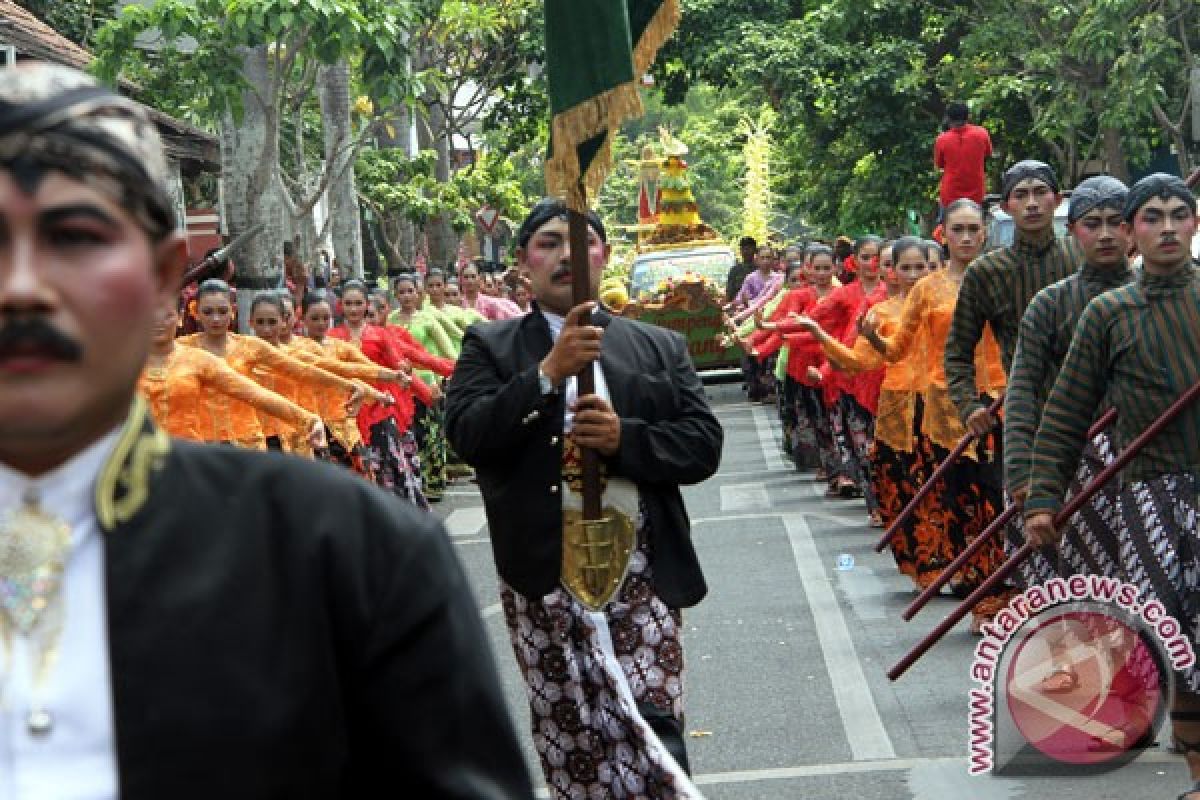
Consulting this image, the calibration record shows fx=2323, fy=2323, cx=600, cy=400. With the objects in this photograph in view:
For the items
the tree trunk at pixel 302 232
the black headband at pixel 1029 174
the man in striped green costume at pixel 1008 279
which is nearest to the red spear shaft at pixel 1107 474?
the man in striped green costume at pixel 1008 279

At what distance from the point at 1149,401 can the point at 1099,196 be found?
1596 mm

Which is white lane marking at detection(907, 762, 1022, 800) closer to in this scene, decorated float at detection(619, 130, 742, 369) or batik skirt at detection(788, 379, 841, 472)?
batik skirt at detection(788, 379, 841, 472)

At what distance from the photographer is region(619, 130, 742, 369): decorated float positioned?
2981cm

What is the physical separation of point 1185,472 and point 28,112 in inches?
216

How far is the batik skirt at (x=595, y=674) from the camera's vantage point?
6039 millimetres

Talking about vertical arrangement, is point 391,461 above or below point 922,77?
below

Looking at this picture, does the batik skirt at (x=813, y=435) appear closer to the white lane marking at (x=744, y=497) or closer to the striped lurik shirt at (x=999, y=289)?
the white lane marking at (x=744, y=497)

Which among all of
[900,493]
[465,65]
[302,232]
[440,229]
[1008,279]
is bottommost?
[900,493]

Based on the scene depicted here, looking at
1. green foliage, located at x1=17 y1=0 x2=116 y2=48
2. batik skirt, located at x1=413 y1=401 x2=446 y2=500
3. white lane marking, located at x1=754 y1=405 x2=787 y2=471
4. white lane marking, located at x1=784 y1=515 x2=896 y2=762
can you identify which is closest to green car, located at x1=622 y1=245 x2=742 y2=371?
white lane marking, located at x1=754 y1=405 x2=787 y2=471

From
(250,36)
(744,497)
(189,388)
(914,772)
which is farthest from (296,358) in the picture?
(914,772)

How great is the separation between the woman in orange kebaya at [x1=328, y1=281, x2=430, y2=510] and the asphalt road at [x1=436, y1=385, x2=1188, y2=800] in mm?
740

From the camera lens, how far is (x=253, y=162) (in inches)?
695

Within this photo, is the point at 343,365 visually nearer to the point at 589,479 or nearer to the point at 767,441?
the point at 589,479

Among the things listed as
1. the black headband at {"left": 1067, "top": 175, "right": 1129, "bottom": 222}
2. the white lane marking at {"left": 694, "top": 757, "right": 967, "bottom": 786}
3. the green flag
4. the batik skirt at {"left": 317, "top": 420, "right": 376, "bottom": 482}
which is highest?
the green flag
